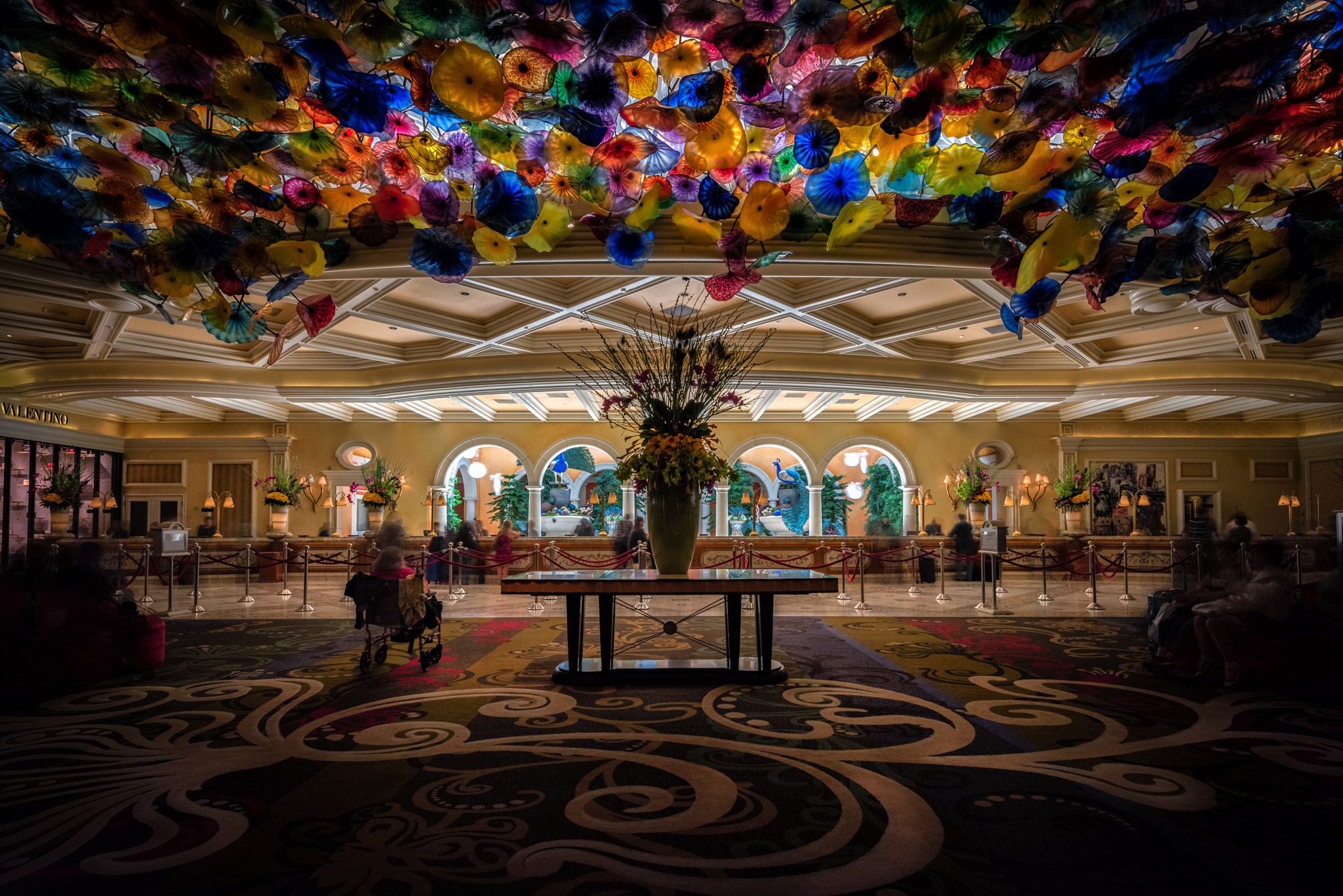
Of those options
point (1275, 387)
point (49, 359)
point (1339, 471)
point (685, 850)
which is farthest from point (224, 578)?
point (1339, 471)

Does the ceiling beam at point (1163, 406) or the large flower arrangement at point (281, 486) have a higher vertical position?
the ceiling beam at point (1163, 406)

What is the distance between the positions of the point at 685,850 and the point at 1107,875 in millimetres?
1201

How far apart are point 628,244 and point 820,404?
494 inches

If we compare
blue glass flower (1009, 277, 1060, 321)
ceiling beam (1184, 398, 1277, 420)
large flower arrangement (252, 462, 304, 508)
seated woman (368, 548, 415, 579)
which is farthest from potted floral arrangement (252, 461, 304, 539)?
ceiling beam (1184, 398, 1277, 420)

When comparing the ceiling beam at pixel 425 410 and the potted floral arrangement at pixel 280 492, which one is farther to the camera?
the ceiling beam at pixel 425 410

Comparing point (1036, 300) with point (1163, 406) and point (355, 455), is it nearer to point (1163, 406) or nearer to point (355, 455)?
point (1163, 406)

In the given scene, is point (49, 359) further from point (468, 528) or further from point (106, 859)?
point (106, 859)

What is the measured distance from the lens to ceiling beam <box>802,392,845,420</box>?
1384cm

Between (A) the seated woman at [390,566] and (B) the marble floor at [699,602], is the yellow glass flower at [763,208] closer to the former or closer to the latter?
(A) the seated woman at [390,566]

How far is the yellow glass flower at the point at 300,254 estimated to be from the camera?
2551 millimetres

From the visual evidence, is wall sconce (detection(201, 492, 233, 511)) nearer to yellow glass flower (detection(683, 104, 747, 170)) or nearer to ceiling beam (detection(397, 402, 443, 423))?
ceiling beam (detection(397, 402, 443, 423))

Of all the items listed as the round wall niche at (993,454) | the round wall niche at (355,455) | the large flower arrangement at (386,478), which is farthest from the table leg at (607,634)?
the round wall niche at (993,454)

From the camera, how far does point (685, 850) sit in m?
2.30

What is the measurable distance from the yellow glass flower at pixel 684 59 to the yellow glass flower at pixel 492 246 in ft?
2.78
